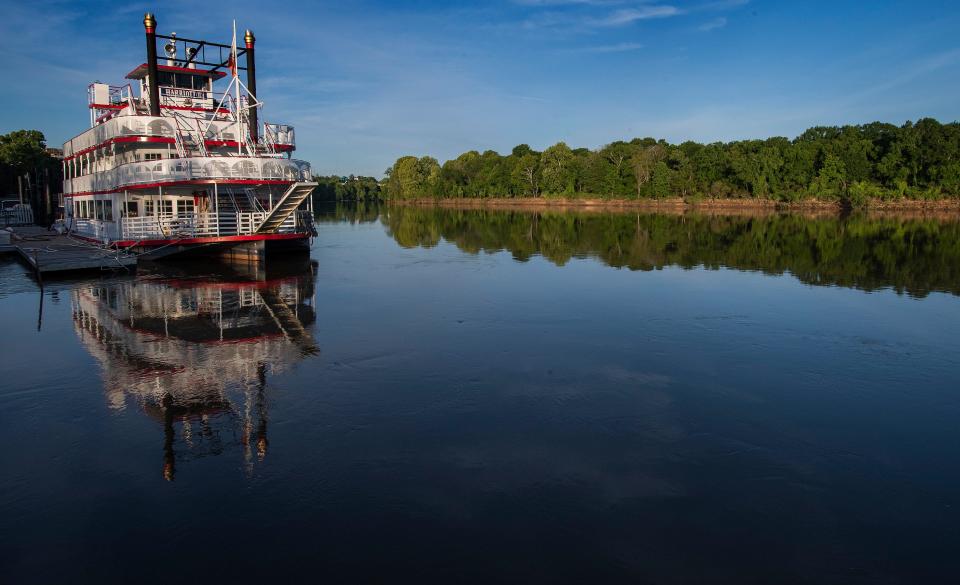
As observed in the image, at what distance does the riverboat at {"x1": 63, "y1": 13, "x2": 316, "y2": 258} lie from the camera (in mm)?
29000

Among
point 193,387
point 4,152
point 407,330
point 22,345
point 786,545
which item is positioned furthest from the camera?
point 4,152

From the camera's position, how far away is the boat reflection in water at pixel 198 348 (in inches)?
390

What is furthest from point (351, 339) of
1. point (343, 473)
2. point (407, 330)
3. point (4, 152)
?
point (4, 152)

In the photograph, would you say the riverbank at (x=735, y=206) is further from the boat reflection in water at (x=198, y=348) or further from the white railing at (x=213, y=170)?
the boat reflection in water at (x=198, y=348)

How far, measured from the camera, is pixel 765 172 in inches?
4065

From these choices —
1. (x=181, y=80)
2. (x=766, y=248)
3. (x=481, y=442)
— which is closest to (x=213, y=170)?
(x=181, y=80)

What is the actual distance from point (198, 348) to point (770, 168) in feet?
348

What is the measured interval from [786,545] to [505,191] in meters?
134

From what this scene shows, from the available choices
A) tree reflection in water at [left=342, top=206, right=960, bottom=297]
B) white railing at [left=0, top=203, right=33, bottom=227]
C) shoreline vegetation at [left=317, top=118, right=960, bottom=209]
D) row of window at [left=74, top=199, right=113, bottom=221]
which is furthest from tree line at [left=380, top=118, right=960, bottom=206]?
row of window at [left=74, top=199, right=113, bottom=221]

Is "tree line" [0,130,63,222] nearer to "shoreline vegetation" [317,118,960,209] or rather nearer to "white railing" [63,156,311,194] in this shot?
"white railing" [63,156,311,194]

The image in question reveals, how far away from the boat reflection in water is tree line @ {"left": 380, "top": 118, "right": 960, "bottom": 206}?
96.5 m

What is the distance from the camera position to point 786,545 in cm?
686

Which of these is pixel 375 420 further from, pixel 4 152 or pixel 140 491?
pixel 4 152

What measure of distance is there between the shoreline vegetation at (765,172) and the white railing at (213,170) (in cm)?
8701
